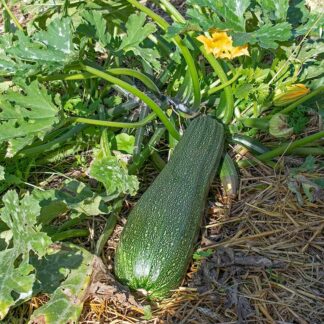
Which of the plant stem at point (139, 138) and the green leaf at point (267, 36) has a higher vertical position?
the green leaf at point (267, 36)

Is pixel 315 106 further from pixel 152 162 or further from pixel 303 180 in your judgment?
pixel 152 162

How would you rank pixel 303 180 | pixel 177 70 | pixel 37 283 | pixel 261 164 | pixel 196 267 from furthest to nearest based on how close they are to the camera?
pixel 177 70 → pixel 261 164 → pixel 303 180 → pixel 196 267 → pixel 37 283

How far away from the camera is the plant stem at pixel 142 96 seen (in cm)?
245

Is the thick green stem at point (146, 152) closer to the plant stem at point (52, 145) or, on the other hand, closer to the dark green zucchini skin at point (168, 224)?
the dark green zucchini skin at point (168, 224)

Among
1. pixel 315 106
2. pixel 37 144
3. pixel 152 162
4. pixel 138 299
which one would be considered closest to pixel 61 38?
pixel 37 144

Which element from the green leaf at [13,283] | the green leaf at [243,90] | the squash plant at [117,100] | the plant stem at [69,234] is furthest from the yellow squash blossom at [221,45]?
the green leaf at [13,283]

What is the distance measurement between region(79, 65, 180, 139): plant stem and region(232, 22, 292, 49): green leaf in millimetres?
473

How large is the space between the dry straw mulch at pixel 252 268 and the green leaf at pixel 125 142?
1.41 ft

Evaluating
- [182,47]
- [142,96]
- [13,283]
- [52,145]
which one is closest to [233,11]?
[182,47]

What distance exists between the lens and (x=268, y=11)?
2.61m

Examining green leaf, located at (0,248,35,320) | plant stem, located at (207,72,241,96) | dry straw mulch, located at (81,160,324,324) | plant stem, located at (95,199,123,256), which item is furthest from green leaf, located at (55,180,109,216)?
plant stem, located at (207,72,241,96)

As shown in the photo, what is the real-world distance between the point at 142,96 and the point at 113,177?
43cm

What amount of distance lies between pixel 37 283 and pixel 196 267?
25.5 inches

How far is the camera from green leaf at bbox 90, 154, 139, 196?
236cm
